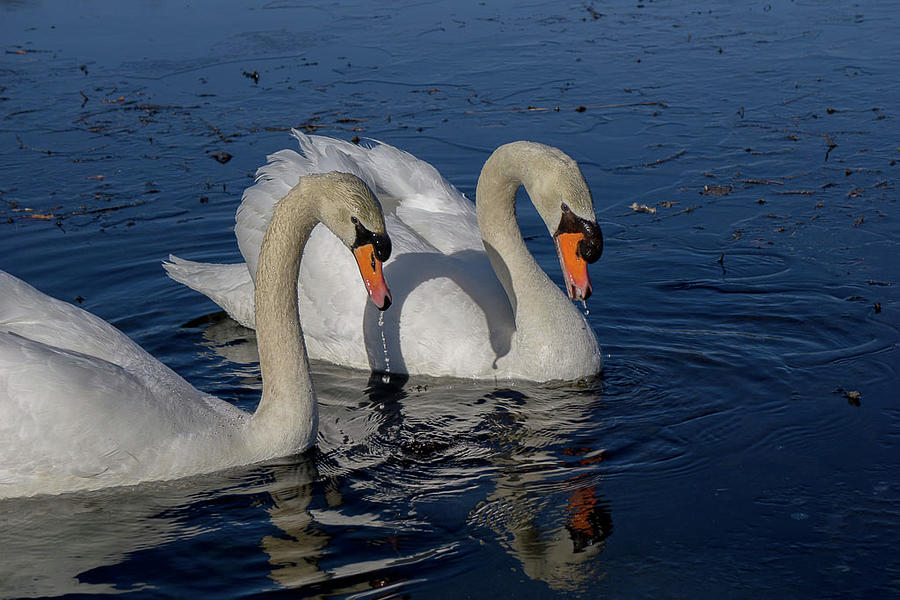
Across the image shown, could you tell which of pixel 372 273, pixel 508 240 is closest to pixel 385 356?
pixel 508 240

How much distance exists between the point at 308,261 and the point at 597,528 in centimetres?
332

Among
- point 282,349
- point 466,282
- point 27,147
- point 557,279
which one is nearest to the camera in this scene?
point 282,349

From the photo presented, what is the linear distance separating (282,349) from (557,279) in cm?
345

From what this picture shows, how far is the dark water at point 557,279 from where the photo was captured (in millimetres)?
4922

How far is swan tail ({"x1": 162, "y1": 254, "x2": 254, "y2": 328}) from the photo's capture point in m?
8.22

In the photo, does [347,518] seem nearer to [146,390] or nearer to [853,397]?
[146,390]

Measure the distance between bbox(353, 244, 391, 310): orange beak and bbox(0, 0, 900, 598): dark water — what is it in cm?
87

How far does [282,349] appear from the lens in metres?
5.81

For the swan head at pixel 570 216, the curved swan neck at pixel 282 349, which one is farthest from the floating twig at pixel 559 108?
the curved swan neck at pixel 282 349

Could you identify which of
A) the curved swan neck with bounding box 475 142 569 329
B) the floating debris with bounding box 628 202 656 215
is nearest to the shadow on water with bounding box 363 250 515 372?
the curved swan neck with bounding box 475 142 569 329

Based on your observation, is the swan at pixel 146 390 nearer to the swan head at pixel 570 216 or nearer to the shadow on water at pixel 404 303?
the swan head at pixel 570 216

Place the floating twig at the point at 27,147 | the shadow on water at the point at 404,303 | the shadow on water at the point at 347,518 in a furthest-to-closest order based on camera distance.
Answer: the floating twig at the point at 27,147 → the shadow on water at the point at 404,303 → the shadow on water at the point at 347,518

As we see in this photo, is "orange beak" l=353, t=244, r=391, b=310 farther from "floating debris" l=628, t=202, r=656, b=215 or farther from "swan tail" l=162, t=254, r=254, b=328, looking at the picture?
"floating debris" l=628, t=202, r=656, b=215

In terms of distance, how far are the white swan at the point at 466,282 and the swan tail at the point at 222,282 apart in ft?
0.15
